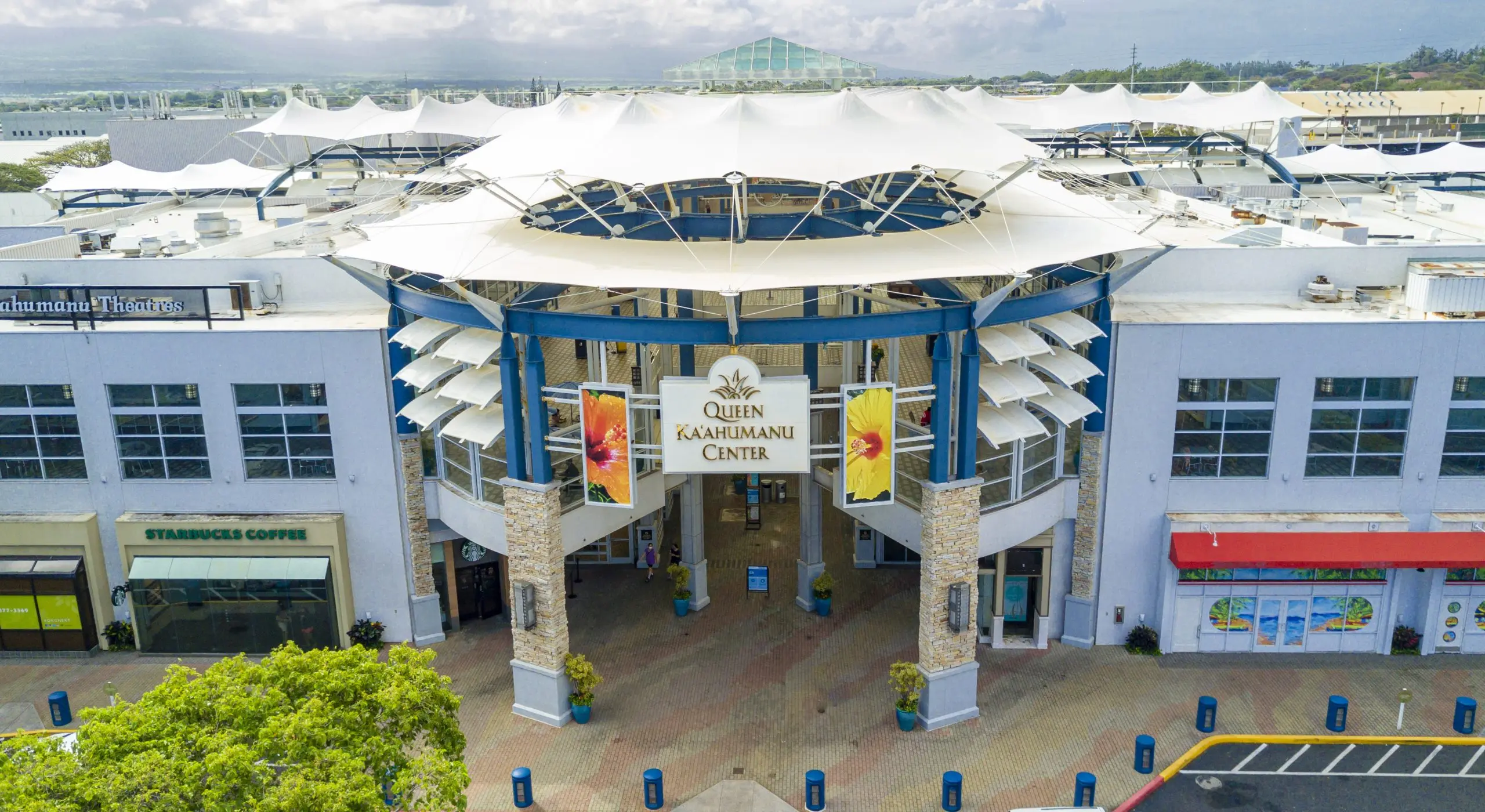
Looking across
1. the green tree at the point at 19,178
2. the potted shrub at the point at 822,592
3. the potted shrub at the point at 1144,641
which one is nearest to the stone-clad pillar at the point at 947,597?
the potted shrub at the point at 822,592

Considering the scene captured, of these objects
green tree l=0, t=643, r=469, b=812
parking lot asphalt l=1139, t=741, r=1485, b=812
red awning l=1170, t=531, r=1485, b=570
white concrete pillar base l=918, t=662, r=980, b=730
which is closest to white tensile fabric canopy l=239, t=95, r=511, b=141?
white concrete pillar base l=918, t=662, r=980, b=730

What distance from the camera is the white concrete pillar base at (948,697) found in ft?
88.3

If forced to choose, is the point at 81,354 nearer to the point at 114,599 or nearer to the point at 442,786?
the point at 114,599

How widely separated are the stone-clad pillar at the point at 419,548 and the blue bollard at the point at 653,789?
10261 mm

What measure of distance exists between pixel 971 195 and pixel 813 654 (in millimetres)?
15268

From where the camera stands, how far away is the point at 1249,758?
2578 centimetres

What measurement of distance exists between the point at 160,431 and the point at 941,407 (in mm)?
21414

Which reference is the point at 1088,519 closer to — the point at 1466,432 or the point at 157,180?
the point at 1466,432

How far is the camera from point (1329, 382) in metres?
28.9

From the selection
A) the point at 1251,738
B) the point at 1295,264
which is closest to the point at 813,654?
the point at 1251,738

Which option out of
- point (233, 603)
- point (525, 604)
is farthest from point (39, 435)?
point (525, 604)

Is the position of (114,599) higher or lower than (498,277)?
lower

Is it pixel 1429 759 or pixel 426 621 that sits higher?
pixel 426 621

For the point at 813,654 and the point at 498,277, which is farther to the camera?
the point at 813,654
